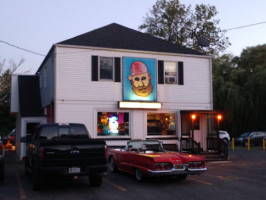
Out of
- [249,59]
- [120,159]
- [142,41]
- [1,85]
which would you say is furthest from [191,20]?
[120,159]

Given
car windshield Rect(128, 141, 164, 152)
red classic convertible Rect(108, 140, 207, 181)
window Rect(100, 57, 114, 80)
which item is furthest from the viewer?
window Rect(100, 57, 114, 80)

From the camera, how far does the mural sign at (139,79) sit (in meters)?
19.6

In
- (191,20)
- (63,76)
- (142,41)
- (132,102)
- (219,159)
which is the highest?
(191,20)

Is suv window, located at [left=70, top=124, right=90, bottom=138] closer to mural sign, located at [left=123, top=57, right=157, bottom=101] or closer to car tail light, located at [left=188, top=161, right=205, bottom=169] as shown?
car tail light, located at [left=188, top=161, right=205, bottom=169]

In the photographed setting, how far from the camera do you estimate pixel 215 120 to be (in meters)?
20.4

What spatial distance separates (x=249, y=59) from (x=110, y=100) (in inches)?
1147

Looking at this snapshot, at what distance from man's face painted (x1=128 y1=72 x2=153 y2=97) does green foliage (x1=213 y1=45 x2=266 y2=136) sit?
63.8 ft

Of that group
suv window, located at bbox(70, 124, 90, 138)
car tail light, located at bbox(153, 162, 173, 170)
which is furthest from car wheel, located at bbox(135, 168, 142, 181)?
suv window, located at bbox(70, 124, 90, 138)

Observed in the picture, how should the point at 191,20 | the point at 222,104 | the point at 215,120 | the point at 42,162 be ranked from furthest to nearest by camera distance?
the point at 191,20, the point at 222,104, the point at 215,120, the point at 42,162

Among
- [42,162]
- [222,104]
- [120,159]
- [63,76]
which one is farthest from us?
[222,104]

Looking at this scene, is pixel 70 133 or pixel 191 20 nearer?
pixel 70 133

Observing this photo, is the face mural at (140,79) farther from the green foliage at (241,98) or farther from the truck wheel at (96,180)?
the green foliage at (241,98)

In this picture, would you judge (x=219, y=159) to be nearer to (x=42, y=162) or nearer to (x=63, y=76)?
(x=63, y=76)

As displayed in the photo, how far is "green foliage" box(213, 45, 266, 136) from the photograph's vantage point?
36.7 metres
